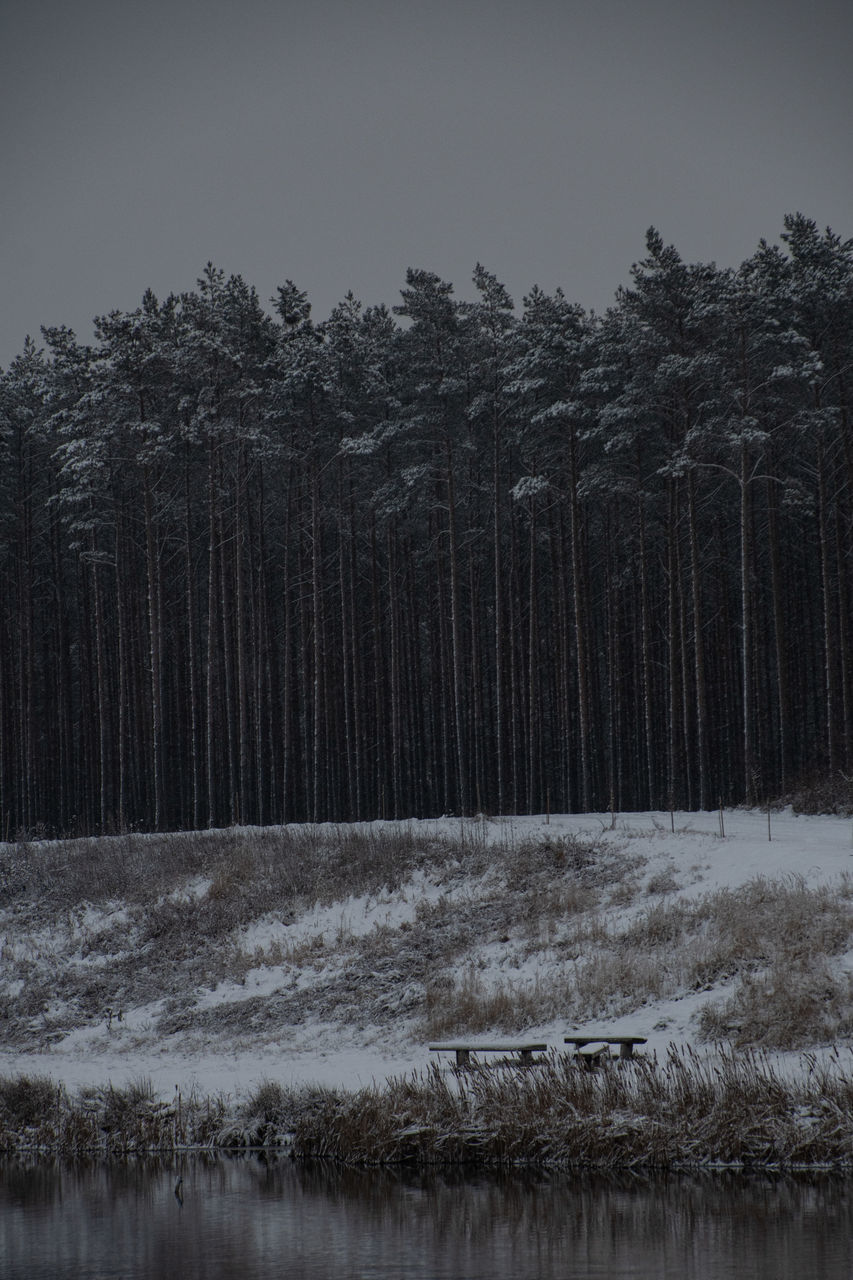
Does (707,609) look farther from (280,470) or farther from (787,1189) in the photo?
(787,1189)

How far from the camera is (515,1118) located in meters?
13.2

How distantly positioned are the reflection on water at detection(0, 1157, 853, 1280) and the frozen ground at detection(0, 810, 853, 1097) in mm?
2716

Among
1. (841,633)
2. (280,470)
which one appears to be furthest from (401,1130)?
(280,470)

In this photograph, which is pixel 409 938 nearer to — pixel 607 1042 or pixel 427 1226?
pixel 607 1042

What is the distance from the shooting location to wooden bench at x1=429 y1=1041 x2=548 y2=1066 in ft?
46.6

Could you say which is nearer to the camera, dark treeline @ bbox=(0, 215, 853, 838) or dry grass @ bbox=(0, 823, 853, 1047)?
dry grass @ bbox=(0, 823, 853, 1047)

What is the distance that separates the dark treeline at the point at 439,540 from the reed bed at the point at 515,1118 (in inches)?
705

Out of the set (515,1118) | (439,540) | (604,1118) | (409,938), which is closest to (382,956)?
(409,938)

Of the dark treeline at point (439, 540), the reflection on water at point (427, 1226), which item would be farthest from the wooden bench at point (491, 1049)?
the dark treeline at point (439, 540)

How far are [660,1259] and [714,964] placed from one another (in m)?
6.97

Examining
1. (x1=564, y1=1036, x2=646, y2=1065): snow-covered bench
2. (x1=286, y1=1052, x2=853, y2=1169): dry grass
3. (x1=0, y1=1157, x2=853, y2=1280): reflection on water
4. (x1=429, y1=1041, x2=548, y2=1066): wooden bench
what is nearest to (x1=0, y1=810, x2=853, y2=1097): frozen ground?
(x1=429, y1=1041, x2=548, y2=1066): wooden bench

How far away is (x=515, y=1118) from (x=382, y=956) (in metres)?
7.45

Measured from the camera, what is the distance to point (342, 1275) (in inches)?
380

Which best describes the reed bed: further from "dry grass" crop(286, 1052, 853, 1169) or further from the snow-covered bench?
the snow-covered bench
